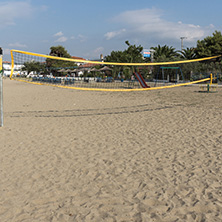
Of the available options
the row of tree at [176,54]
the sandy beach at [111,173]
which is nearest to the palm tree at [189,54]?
the row of tree at [176,54]

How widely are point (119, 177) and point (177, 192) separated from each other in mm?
948

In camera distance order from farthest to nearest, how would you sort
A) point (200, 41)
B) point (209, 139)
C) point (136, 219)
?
point (200, 41) < point (209, 139) < point (136, 219)

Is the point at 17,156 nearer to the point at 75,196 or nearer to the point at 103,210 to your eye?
the point at 75,196

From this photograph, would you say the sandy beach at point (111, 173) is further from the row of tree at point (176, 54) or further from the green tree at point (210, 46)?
the green tree at point (210, 46)

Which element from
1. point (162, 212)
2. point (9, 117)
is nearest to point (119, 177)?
point (162, 212)

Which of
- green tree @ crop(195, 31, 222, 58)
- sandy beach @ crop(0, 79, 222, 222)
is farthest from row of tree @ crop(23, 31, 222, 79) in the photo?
sandy beach @ crop(0, 79, 222, 222)

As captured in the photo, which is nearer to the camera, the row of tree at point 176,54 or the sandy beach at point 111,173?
the sandy beach at point 111,173

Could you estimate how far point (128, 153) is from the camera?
502 centimetres

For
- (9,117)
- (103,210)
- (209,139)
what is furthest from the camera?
(9,117)

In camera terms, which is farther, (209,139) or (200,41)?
(200,41)

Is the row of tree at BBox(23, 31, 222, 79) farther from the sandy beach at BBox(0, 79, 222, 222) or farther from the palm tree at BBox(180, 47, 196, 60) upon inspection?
the sandy beach at BBox(0, 79, 222, 222)

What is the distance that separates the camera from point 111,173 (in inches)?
160

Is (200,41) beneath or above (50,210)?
above

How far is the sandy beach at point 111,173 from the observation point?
298 centimetres
